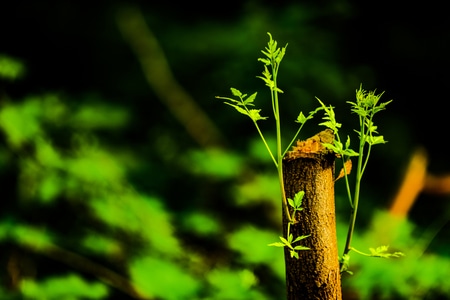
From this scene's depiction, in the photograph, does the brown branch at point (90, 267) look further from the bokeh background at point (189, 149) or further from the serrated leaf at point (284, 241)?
the serrated leaf at point (284, 241)

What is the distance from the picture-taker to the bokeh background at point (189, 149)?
2186 millimetres

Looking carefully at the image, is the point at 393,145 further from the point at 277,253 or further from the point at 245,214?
the point at 277,253

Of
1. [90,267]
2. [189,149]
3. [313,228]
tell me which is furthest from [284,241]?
[189,149]

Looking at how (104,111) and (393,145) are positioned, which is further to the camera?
(393,145)

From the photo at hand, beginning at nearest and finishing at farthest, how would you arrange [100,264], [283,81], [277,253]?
1. [277,253]
2. [100,264]
3. [283,81]

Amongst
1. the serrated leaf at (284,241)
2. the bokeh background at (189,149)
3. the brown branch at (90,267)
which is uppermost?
the bokeh background at (189,149)

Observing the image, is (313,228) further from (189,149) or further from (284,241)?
(189,149)

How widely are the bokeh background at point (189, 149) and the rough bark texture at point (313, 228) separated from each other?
118 cm

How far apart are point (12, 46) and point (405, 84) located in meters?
3.04

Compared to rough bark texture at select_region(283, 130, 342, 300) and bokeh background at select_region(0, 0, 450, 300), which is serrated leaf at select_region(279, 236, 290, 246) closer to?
rough bark texture at select_region(283, 130, 342, 300)

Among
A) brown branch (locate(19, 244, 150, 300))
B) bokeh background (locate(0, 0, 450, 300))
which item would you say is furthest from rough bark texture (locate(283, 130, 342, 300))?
brown branch (locate(19, 244, 150, 300))

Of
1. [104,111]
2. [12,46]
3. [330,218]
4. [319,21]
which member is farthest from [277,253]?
[12,46]

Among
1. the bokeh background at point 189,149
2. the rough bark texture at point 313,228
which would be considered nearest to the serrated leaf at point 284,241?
the rough bark texture at point 313,228

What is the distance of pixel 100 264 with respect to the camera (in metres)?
2.45
